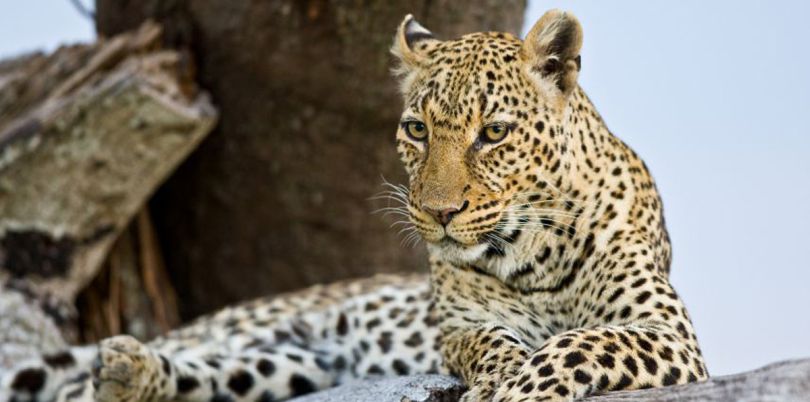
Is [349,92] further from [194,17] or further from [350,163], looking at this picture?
[194,17]

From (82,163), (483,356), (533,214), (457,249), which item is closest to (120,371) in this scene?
(483,356)

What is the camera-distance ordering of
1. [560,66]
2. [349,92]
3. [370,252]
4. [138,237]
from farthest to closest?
[138,237]
[370,252]
[349,92]
[560,66]

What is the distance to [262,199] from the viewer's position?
11672 mm

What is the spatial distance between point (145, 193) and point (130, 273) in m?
1.50

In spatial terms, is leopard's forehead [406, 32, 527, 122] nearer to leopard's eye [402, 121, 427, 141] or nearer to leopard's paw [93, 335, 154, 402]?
leopard's eye [402, 121, 427, 141]

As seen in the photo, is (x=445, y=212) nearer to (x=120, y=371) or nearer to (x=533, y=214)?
(x=533, y=214)

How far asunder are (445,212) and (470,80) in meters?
0.78

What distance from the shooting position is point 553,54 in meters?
6.73

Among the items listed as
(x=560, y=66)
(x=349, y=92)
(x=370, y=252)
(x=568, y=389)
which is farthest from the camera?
(x=370, y=252)

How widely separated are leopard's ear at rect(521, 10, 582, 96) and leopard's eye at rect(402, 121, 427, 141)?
66 centimetres

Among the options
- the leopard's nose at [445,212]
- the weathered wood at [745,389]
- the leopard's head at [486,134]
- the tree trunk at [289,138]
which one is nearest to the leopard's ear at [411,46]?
the leopard's head at [486,134]

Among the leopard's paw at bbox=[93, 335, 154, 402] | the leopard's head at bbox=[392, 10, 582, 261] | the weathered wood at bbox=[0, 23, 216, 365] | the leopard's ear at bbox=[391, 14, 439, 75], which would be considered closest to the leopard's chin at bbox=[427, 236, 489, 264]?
the leopard's head at bbox=[392, 10, 582, 261]

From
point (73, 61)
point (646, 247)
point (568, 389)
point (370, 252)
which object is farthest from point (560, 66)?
point (73, 61)

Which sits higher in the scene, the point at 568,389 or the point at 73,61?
the point at 73,61
